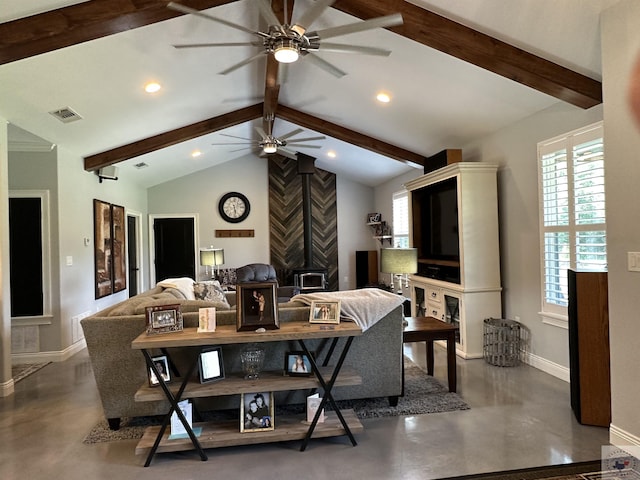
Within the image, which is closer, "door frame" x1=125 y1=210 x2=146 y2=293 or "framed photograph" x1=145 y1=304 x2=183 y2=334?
"framed photograph" x1=145 y1=304 x2=183 y2=334

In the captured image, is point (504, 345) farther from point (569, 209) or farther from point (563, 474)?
point (563, 474)

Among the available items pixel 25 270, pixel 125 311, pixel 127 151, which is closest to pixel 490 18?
pixel 125 311

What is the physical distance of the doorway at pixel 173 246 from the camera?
28.1 feet

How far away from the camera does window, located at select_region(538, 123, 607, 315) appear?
3.31m

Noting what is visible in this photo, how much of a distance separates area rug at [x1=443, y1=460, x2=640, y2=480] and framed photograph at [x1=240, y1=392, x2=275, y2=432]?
1.15 m

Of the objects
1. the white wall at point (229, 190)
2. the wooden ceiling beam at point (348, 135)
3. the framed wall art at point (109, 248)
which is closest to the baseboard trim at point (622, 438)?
the wooden ceiling beam at point (348, 135)

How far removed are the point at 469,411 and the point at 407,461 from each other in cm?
92

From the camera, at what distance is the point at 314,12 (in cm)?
242

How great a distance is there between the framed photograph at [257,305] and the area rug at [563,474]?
1.39m

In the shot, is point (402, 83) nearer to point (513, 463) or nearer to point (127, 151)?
point (513, 463)

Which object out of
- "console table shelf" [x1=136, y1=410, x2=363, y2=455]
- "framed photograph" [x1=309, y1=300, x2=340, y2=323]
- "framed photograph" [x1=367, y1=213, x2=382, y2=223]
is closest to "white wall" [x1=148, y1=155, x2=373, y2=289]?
"framed photograph" [x1=367, y1=213, x2=382, y2=223]

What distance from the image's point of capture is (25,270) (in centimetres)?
471

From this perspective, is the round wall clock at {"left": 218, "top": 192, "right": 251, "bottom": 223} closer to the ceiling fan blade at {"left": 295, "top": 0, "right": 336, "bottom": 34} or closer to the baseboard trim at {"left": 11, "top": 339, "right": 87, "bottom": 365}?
the baseboard trim at {"left": 11, "top": 339, "right": 87, "bottom": 365}

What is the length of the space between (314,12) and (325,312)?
76.1 inches
